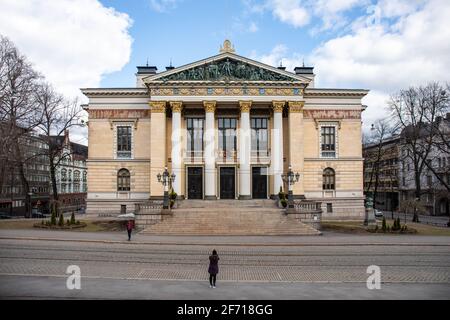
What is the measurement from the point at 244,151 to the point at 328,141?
1085cm

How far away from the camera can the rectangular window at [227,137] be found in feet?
146

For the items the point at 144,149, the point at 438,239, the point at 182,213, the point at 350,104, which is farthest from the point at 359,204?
the point at 144,149

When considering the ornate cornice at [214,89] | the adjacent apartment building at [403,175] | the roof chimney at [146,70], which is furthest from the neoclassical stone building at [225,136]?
the adjacent apartment building at [403,175]

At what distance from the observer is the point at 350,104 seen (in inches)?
1818

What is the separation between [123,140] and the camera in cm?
4572

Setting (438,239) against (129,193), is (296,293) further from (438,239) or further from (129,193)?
(129,193)

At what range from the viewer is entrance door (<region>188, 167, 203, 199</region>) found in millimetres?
44531

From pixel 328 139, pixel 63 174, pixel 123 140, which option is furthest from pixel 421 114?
pixel 63 174

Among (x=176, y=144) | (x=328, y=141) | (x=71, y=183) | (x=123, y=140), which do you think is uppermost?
(x=123, y=140)

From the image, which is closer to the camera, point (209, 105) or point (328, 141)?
point (209, 105)

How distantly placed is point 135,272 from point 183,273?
6.72ft

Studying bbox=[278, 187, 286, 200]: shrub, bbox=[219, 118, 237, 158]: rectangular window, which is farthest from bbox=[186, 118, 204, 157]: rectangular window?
bbox=[278, 187, 286, 200]: shrub
